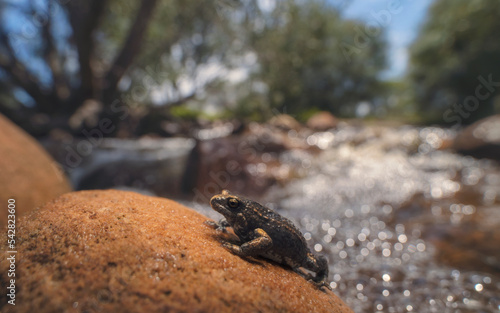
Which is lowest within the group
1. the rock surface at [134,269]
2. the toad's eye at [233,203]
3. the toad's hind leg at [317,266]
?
the rock surface at [134,269]

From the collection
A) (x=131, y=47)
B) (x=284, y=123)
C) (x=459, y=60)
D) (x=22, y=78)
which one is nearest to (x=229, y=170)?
(x=131, y=47)

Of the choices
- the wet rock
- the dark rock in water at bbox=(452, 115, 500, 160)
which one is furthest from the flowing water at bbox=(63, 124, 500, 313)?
the wet rock

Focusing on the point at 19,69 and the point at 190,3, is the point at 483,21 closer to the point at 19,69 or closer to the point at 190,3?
the point at 190,3

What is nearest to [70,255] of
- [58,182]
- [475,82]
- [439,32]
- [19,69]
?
[58,182]

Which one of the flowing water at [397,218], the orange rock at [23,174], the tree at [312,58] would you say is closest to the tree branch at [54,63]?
the flowing water at [397,218]

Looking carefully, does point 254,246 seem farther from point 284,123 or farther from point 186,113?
point 186,113

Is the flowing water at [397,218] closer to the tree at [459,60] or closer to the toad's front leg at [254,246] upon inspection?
the toad's front leg at [254,246]
